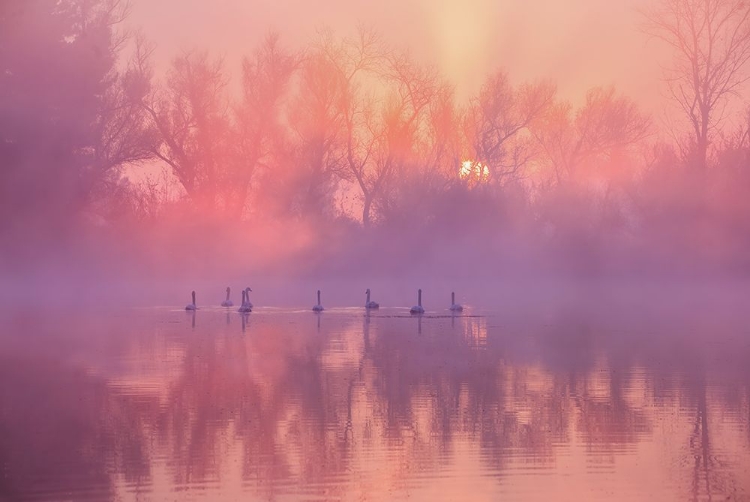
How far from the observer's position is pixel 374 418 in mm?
14148

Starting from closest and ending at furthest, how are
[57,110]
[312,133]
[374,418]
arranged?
[374,418], [57,110], [312,133]

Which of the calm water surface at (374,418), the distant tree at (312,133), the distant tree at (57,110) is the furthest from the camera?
the distant tree at (312,133)

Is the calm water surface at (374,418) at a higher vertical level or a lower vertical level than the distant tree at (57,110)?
lower

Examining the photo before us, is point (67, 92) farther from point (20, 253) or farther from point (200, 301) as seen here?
point (200, 301)

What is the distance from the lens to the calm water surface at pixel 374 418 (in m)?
10.7

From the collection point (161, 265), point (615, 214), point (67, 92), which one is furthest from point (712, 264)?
point (67, 92)

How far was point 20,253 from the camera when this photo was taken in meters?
48.8

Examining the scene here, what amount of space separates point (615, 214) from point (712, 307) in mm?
19347

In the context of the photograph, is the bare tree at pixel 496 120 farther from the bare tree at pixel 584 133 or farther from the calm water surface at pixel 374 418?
the calm water surface at pixel 374 418

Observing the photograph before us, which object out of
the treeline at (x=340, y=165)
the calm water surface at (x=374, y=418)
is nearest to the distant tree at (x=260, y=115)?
the treeline at (x=340, y=165)

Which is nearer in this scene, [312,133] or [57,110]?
[57,110]

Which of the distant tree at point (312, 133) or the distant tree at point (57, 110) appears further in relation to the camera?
the distant tree at point (312, 133)

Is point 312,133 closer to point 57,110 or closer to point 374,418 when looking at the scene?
point 57,110

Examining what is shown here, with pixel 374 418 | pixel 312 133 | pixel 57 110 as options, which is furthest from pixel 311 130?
pixel 374 418
